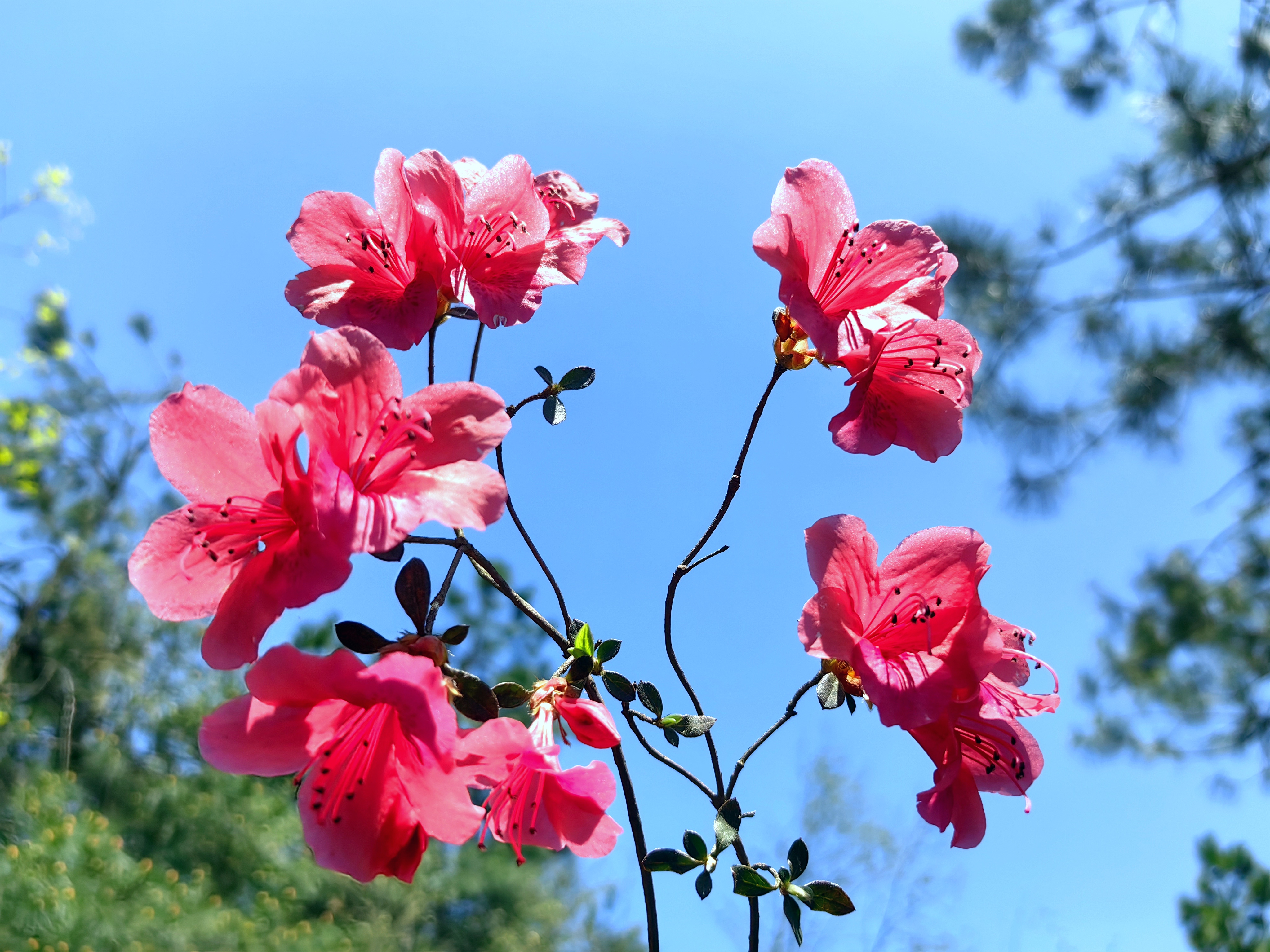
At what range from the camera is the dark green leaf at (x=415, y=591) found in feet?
3.03

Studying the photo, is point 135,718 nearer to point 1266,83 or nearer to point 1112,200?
point 1112,200

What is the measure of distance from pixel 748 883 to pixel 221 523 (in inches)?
28.5

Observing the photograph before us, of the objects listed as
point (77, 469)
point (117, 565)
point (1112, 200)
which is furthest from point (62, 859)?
point (1112, 200)

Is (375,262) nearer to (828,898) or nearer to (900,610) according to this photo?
(900,610)

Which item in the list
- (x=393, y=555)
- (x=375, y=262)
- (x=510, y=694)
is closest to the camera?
(x=393, y=555)

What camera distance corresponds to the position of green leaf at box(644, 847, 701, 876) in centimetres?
100

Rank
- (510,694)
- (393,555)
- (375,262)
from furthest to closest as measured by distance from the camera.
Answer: (375,262) → (510,694) → (393,555)

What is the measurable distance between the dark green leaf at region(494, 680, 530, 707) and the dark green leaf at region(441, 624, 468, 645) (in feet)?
0.27

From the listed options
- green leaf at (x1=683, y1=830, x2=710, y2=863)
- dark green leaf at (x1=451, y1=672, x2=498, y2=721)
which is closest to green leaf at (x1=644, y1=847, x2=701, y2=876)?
green leaf at (x1=683, y1=830, x2=710, y2=863)

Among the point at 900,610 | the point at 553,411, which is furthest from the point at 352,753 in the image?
the point at 900,610

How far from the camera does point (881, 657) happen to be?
1001mm

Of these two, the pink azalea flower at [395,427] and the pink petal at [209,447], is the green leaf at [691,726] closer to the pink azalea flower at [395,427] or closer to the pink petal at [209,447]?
the pink azalea flower at [395,427]

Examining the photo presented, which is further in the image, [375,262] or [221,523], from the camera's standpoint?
[375,262]

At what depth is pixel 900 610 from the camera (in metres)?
1.06
